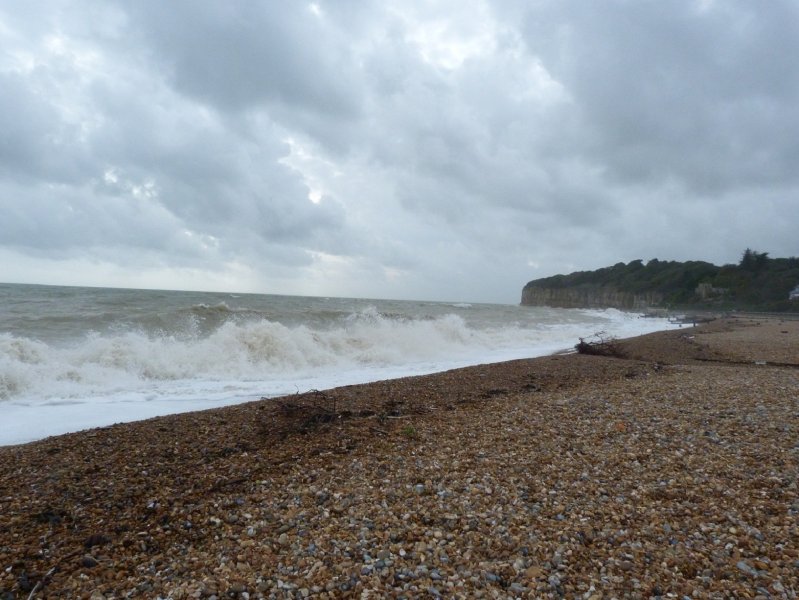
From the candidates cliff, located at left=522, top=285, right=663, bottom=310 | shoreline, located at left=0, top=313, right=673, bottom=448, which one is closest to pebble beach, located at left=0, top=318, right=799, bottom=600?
shoreline, located at left=0, top=313, right=673, bottom=448

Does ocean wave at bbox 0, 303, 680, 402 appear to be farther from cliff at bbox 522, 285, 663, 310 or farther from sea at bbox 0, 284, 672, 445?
cliff at bbox 522, 285, 663, 310

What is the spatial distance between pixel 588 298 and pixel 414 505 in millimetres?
117264

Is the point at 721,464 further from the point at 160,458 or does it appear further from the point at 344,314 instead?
the point at 344,314

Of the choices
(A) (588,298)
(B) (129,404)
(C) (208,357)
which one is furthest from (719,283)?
(B) (129,404)

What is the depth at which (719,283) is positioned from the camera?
76625 millimetres

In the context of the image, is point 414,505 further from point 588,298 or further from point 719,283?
point 588,298

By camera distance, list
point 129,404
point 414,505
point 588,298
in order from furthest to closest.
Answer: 1. point 588,298
2. point 129,404
3. point 414,505

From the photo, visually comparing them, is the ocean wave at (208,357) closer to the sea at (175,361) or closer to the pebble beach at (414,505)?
the sea at (175,361)

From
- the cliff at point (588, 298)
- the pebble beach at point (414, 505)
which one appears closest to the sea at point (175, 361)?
the pebble beach at point (414, 505)

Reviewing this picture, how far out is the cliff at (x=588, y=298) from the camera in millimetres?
92312

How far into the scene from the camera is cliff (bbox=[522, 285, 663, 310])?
303ft

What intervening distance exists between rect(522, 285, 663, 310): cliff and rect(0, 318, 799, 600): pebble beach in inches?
3672

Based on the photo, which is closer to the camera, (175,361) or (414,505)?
(414,505)

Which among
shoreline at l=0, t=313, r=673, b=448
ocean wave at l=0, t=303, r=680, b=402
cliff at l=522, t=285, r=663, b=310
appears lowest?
shoreline at l=0, t=313, r=673, b=448
